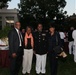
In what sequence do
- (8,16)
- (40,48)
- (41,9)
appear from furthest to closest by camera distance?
(41,9) < (8,16) < (40,48)

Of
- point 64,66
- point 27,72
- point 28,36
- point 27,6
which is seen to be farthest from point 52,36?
point 27,6

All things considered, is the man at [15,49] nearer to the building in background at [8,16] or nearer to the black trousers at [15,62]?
the black trousers at [15,62]

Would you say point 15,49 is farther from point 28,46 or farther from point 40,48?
point 40,48

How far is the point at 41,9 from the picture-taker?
52.9 m

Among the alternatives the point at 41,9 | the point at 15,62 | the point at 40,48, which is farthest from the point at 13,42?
the point at 41,9

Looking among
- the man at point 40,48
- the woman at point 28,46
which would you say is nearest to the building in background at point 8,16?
the woman at point 28,46

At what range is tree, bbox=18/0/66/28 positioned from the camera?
52188 mm

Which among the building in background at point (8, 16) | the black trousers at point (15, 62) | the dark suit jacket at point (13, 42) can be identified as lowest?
the black trousers at point (15, 62)

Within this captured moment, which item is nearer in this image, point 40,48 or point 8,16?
point 40,48

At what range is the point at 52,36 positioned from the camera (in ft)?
29.8

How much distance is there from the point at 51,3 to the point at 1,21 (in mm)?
10098

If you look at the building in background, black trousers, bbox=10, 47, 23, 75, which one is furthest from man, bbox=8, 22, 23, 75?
the building in background

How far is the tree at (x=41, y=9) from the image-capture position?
52188mm

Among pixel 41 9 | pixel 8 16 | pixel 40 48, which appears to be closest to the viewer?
pixel 40 48
